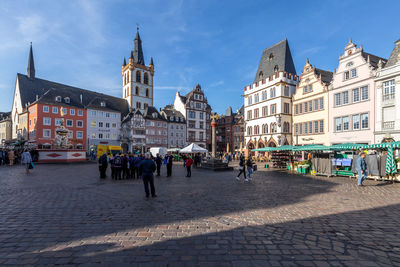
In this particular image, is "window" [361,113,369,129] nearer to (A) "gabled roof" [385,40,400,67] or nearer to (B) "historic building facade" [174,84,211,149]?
(A) "gabled roof" [385,40,400,67]

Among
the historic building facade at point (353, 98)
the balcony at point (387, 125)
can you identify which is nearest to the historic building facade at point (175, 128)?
the historic building facade at point (353, 98)

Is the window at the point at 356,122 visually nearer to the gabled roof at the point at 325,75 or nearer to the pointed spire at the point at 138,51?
the gabled roof at the point at 325,75

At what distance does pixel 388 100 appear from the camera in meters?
24.4

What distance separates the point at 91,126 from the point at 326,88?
50.2 metres

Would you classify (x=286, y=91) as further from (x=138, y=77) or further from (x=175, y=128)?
(x=138, y=77)

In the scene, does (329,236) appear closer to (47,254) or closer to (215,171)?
(47,254)

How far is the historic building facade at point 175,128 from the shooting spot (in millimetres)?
65062

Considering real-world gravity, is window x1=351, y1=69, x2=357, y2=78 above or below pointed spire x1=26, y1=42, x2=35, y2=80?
below

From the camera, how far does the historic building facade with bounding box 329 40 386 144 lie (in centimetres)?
2652

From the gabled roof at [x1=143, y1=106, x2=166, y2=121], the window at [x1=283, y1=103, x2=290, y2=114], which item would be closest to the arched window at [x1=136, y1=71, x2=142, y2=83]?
the gabled roof at [x1=143, y1=106, x2=166, y2=121]

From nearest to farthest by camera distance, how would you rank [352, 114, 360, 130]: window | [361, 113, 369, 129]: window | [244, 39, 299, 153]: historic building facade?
[361, 113, 369, 129]: window, [352, 114, 360, 130]: window, [244, 39, 299, 153]: historic building facade

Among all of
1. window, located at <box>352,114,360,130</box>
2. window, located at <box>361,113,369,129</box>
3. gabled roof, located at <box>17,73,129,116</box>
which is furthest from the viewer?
gabled roof, located at <box>17,73,129,116</box>

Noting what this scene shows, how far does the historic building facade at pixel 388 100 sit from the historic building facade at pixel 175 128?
48.2m

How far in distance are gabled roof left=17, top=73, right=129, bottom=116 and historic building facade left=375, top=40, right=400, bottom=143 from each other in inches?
2198
